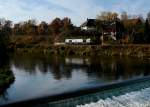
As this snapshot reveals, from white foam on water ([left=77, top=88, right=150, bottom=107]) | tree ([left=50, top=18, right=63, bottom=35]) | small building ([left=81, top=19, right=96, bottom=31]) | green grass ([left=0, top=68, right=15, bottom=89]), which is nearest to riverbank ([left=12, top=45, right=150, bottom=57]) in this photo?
small building ([left=81, top=19, right=96, bottom=31])

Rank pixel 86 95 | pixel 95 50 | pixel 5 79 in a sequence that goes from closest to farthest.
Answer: pixel 86 95 < pixel 5 79 < pixel 95 50

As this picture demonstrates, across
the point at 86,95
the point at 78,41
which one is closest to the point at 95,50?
the point at 78,41

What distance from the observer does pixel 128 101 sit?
11570 mm

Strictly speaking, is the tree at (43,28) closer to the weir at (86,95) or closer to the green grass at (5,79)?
the green grass at (5,79)

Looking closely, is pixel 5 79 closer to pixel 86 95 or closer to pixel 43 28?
pixel 86 95

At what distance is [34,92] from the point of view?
16.4 metres

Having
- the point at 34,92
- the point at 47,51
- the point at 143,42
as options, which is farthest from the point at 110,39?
the point at 34,92

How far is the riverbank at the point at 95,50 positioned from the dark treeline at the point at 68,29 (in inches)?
193

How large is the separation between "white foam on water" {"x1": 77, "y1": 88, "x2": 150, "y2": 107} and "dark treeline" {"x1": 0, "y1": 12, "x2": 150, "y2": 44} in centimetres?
3252

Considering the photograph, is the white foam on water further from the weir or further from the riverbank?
the riverbank

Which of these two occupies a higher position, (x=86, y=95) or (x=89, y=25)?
(x=89, y=25)

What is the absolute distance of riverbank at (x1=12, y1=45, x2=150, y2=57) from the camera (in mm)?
38125

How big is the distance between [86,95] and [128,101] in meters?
1.66

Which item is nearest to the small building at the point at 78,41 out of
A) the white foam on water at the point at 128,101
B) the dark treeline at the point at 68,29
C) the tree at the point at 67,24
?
the dark treeline at the point at 68,29
